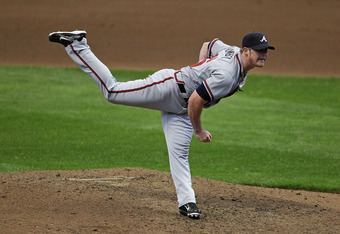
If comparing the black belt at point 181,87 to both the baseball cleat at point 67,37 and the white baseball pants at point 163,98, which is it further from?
the baseball cleat at point 67,37

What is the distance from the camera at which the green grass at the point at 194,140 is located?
8.07 metres

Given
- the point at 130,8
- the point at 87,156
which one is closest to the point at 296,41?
the point at 130,8

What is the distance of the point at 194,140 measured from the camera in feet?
32.2

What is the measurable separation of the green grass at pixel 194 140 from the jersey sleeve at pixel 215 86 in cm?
272

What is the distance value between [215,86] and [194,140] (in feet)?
16.1

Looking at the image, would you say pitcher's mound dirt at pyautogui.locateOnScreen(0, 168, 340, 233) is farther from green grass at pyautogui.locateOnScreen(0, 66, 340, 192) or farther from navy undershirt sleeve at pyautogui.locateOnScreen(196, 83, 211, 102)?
navy undershirt sleeve at pyautogui.locateOnScreen(196, 83, 211, 102)

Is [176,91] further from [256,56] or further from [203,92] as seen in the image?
[256,56]

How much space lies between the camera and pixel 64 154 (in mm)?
8602

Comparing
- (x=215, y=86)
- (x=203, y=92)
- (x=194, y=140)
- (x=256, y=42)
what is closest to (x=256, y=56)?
(x=256, y=42)

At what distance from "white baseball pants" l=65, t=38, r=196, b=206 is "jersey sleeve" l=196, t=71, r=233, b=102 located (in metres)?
0.46

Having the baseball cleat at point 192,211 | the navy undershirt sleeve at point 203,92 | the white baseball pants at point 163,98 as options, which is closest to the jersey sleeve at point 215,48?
the white baseball pants at point 163,98

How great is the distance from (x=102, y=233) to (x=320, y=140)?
5821 mm

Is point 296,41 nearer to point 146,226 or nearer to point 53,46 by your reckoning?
point 53,46

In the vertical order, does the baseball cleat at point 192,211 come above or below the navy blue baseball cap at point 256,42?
below
